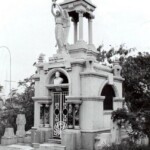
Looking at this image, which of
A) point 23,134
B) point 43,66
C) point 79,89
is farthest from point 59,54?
point 23,134

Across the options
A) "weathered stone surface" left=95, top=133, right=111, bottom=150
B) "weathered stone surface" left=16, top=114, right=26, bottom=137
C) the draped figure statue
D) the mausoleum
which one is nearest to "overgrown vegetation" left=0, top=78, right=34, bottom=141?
"weathered stone surface" left=16, top=114, right=26, bottom=137

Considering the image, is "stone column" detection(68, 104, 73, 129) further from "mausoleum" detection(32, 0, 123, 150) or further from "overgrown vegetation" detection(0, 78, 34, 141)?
"overgrown vegetation" detection(0, 78, 34, 141)

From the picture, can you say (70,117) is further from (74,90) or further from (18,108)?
(18,108)

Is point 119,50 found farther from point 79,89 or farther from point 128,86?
point 79,89

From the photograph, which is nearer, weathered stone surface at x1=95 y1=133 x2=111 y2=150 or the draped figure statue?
weathered stone surface at x1=95 y1=133 x2=111 y2=150

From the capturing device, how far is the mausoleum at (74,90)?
478 inches

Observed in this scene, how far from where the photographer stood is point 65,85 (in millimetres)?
12742

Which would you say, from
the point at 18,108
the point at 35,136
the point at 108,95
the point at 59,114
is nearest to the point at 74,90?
the point at 59,114

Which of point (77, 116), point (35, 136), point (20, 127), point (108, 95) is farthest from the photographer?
point (20, 127)

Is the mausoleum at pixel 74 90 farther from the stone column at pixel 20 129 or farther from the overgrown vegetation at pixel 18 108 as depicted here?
the overgrown vegetation at pixel 18 108

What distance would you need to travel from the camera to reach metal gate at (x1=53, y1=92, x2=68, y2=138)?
42.7ft

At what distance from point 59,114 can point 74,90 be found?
1.64 m

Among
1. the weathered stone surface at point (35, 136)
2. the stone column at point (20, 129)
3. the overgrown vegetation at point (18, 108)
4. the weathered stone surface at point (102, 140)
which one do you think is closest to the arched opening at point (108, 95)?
the weathered stone surface at point (102, 140)

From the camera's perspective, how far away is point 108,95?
45.3 feet
